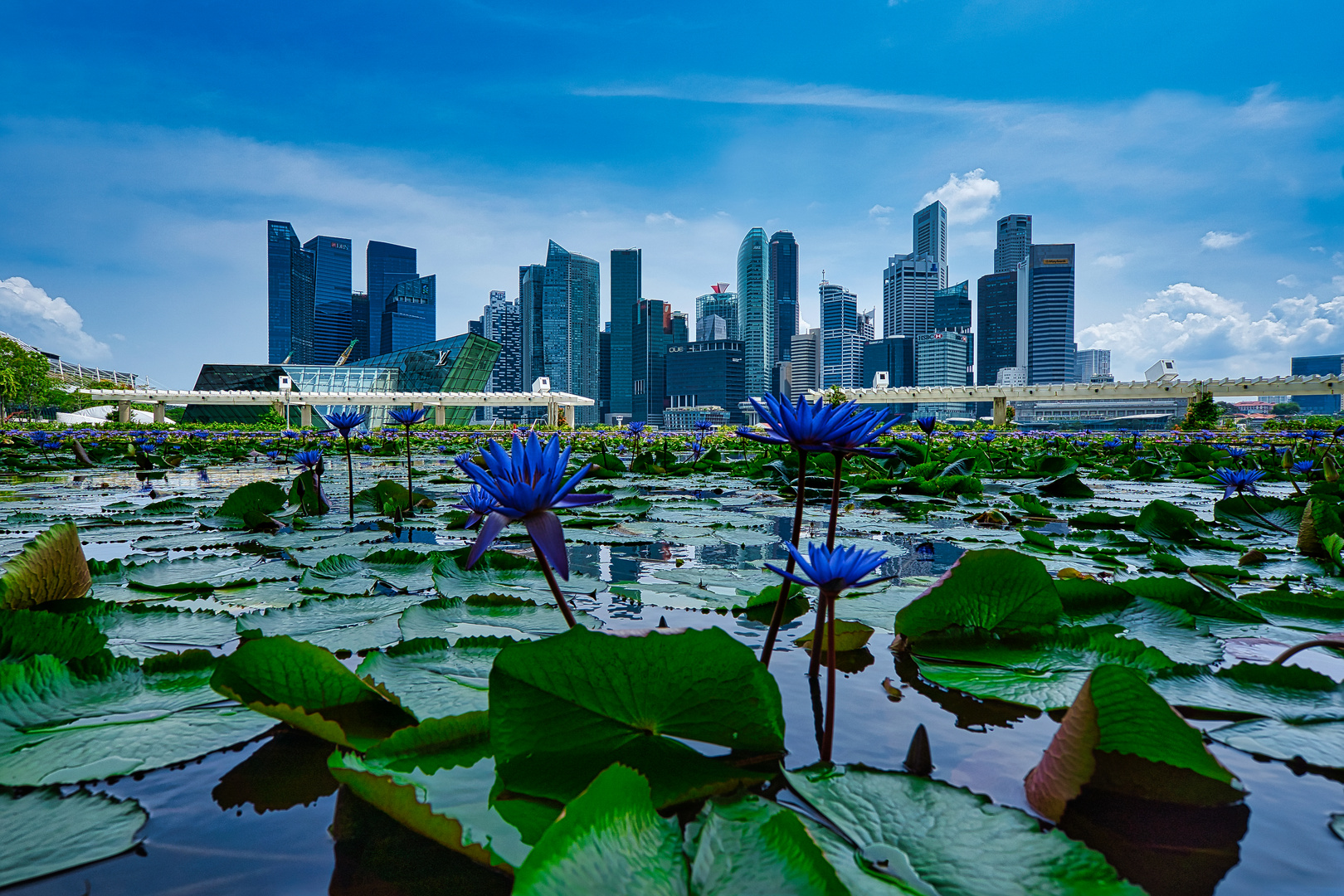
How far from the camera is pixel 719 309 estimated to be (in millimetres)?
133250

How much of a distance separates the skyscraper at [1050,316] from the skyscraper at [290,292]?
133105 millimetres

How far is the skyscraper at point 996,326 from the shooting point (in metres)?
119

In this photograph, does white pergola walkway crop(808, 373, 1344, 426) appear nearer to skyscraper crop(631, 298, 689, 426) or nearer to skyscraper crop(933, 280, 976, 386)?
skyscraper crop(631, 298, 689, 426)

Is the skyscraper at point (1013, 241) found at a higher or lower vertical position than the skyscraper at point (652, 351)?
higher

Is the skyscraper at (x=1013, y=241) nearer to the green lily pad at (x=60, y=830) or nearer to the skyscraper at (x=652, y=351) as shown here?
the skyscraper at (x=652, y=351)

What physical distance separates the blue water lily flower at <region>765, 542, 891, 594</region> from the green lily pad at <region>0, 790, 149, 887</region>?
0.58m

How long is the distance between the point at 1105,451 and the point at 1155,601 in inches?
283

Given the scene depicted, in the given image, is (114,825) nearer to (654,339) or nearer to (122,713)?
(122,713)

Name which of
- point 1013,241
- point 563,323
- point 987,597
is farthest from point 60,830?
point 1013,241

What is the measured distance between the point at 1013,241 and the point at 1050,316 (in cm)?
2339

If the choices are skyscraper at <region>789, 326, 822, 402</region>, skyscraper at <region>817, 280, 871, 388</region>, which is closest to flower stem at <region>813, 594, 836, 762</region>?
skyscraper at <region>789, 326, 822, 402</region>

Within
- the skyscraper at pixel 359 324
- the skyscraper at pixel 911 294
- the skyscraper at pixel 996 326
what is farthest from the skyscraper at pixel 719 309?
the skyscraper at pixel 359 324

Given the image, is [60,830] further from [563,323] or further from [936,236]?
[936,236]

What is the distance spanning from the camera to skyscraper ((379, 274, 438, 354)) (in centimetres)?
12144
